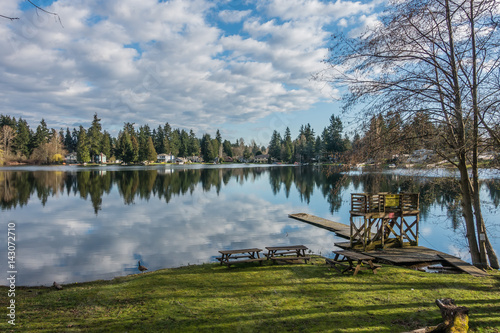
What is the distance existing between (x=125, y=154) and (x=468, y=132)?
12624cm

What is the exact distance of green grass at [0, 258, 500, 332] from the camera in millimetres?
6344

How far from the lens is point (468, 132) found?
9883 millimetres

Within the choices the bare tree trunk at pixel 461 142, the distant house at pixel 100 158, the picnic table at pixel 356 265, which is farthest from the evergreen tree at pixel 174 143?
the bare tree trunk at pixel 461 142

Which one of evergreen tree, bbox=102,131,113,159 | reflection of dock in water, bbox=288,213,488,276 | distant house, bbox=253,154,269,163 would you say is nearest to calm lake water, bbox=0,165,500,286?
reflection of dock in water, bbox=288,213,488,276

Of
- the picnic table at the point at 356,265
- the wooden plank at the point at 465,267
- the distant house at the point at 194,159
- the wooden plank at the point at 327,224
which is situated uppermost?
the distant house at the point at 194,159

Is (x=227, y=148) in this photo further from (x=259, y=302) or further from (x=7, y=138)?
(x=259, y=302)

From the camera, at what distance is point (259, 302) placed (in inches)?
300

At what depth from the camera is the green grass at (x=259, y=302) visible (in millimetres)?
6344

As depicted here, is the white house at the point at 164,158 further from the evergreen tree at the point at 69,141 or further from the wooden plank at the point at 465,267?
the wooden plank at the point at 465,267

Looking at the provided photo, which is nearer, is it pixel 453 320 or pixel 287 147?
pixel 453 320

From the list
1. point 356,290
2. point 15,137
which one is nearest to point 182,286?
point 356,290

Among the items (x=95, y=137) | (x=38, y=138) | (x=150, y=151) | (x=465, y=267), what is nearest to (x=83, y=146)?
(x=95, y=137)

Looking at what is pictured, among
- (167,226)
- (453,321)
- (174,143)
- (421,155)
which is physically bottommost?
(167,226)

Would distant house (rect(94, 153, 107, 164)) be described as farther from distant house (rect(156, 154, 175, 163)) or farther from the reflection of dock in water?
the reflection of dock in water
